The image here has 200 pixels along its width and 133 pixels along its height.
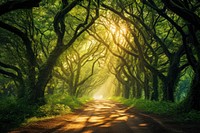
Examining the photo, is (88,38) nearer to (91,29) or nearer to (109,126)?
(91,29)

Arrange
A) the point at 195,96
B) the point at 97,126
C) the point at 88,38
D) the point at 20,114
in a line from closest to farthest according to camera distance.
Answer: the point at 97,126 → the point at 20,114 → the point at 195,96 → the point at 88,38

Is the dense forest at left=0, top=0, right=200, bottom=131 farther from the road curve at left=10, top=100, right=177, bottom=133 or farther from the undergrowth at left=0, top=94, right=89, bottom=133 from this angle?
the road curve at left=10, top=100, right=177, bottom=133

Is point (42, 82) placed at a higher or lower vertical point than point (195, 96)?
higher

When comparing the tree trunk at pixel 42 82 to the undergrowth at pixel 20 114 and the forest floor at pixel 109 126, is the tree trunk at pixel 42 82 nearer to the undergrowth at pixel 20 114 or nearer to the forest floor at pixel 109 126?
the undergrowth at pixel 20 114

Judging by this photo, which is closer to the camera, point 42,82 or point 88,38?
point 42,82

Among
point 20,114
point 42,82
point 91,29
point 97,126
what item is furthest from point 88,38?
point 97,126

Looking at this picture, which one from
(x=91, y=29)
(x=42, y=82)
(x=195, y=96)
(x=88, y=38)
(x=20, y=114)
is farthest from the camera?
(x=88, y=38)

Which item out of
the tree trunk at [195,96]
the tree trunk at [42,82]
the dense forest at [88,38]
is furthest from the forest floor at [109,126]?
the tree trunk at [42,82]

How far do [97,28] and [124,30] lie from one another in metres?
6.16

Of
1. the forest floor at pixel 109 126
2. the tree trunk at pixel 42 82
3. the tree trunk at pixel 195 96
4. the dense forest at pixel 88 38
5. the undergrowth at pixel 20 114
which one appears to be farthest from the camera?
the tree trunk at pixel 42 82

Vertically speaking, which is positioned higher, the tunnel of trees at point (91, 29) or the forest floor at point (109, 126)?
the tunnel of trees at point (91, 29)

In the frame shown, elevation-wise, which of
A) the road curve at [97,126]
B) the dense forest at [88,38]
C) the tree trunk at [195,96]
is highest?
the dense forest at [88,38]

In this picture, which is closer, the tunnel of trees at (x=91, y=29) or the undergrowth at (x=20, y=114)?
the undergrowth at (x=20, y=114)

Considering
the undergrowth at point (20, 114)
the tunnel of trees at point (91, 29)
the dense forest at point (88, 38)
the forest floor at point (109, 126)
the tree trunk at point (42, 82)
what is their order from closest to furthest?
the forest floor at point (109, 126)
the undergrowth at point (20, 114)
the dense forest at point (88, 38)
the tunnel of trees at point (91, 29)
the tree trunk at point (42, 82)
